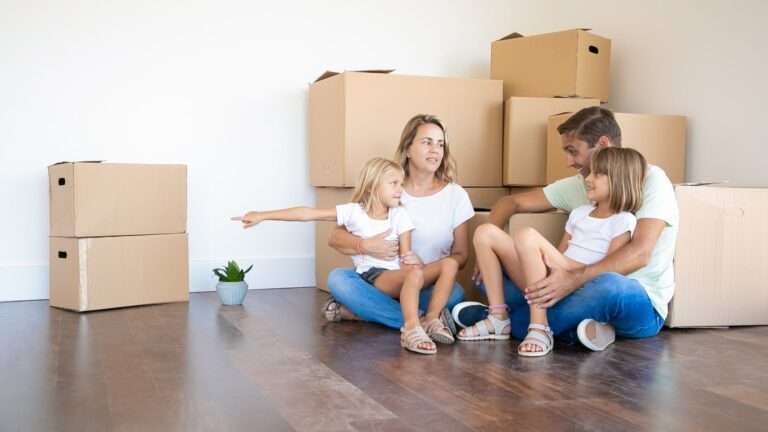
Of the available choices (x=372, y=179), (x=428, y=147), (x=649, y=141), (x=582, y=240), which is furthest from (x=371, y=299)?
(x=649, y=141)

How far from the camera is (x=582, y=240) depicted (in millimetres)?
2227

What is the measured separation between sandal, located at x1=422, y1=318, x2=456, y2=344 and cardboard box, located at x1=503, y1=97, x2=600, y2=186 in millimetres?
1042

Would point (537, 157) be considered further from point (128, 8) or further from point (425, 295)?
point (128, 8)

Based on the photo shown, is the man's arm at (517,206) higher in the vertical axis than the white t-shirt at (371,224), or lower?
higher

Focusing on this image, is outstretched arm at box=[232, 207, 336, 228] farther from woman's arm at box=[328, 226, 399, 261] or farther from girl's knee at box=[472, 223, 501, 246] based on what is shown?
girl's knee at box=[472, 223, 501, 246]

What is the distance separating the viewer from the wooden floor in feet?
4.73

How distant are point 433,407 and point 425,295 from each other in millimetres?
903

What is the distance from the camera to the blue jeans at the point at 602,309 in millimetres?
2068

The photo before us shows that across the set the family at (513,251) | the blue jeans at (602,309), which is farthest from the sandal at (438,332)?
the blue jeans at (602,309)

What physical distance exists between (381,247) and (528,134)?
0.94m

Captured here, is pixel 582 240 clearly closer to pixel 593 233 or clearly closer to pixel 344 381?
pixel 593 233

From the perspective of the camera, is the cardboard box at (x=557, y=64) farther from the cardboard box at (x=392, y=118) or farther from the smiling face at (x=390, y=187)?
the smiling face at (x=390, y=187)

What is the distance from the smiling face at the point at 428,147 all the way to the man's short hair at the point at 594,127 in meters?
0.40

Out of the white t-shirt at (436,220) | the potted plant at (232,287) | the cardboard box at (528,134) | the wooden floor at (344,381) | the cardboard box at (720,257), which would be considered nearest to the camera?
the wooden floor at (344,381)
